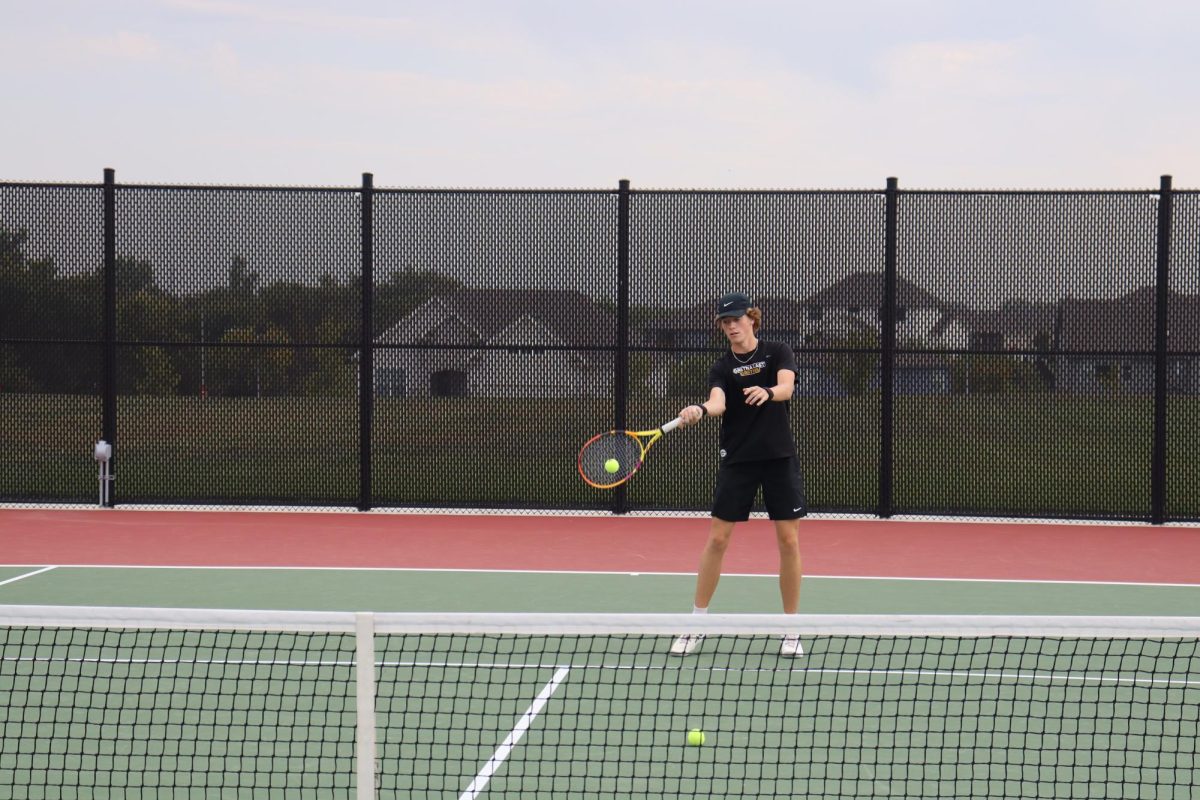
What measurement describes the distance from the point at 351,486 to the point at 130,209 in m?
2.90

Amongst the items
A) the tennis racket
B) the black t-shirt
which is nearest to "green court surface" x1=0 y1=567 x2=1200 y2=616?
the tennis racket

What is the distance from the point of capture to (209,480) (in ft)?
37.2

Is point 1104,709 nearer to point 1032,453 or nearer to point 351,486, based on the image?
point 1032,453

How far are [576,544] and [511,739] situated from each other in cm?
486

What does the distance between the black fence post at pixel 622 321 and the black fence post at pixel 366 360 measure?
201cm

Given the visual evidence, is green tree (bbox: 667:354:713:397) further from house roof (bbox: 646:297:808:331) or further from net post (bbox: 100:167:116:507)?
net post (bbox: 100:167:116:507)

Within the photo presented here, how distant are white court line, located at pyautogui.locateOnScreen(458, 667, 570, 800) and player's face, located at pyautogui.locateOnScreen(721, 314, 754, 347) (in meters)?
1.58

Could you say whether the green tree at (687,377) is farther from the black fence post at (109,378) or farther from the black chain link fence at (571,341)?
the black fence post at (109,378)

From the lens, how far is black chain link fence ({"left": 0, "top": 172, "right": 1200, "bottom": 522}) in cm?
1037

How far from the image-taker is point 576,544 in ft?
31.1

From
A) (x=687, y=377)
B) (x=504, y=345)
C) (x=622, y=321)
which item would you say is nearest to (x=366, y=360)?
(x=504, y=345)

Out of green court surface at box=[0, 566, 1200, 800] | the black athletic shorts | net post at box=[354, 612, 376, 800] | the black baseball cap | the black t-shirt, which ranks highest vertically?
the black baseball cap

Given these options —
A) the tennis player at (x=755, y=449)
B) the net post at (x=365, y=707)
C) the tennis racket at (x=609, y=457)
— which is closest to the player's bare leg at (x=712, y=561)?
the tennis player at (x=755, y=449)

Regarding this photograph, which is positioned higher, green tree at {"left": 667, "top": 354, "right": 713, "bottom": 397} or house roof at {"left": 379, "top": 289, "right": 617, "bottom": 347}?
house roof at {"left": 379, "top": 289, "right": 617, "bottom": 347}
